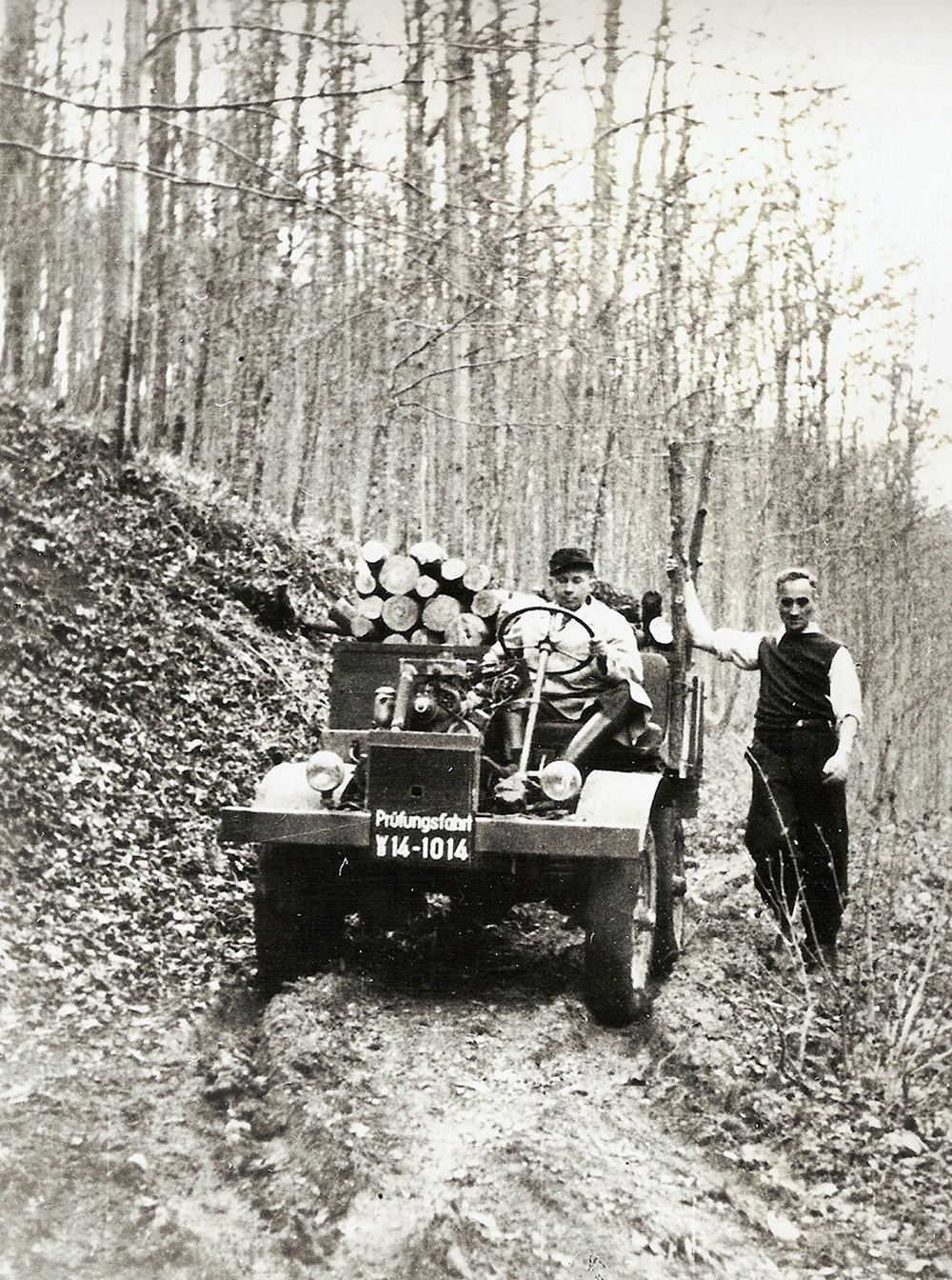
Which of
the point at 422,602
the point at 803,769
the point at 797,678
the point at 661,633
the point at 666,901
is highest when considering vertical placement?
the point at 422,602

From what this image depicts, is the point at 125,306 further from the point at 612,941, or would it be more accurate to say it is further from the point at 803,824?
the point at 612,941

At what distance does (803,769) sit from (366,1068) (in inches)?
113

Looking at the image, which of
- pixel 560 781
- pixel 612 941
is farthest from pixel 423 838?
pixel 612 941

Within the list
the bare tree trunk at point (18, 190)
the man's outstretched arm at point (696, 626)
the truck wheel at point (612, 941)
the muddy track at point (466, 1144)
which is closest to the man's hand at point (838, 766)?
the man's outstretched arm at point (696, 626)

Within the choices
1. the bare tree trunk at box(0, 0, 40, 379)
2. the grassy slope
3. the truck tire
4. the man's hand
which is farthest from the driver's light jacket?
the bare tree trunk at box(0, 0, 40, 379)

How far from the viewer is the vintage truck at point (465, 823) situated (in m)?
5.24

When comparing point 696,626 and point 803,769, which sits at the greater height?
point 696,626

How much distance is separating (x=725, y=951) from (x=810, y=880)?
83cm

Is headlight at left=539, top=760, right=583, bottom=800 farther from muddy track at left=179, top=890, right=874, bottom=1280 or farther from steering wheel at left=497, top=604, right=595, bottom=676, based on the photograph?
muddy track at left=179, top=890, right=874, bottom=1280

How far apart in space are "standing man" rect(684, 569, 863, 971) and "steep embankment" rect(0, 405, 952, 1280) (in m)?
0.45

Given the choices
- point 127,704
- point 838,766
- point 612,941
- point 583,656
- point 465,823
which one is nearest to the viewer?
point 465,823

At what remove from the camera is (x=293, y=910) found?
5.58 m

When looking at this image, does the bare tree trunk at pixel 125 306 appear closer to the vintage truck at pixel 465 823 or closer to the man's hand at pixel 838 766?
the vintage truck at pixel 465 823

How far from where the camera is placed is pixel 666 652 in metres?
7.22
